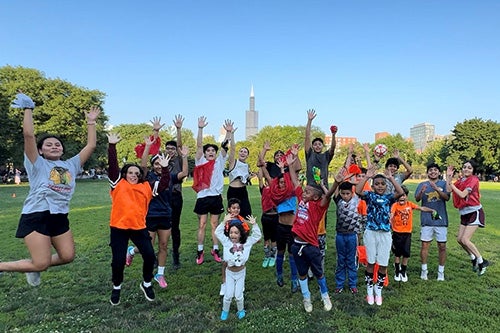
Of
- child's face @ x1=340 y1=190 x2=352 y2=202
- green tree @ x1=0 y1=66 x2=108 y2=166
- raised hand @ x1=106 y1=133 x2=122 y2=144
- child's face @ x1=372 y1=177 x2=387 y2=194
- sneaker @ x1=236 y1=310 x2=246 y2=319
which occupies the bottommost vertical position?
sneaker @ x1=236 y1=310 x2=246 y2=319

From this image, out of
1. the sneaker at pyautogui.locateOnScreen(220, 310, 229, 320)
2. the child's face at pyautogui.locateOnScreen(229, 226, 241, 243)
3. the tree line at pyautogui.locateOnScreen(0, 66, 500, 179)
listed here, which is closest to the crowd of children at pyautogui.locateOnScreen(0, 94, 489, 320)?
the child's face at pyautogui.locateOnScreen(229, 226, 241, 243)

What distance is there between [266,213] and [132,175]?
325 centimetres

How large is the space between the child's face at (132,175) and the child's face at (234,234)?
174 centimetres

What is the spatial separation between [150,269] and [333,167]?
72768 mm

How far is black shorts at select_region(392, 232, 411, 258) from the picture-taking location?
22.9 ft

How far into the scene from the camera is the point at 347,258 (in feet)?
20.4

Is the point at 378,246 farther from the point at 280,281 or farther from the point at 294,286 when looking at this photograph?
the point at 280,281

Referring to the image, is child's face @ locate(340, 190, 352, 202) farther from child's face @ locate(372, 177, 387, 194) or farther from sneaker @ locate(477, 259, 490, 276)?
sneaker @ locate(477, 259, 490, 276)

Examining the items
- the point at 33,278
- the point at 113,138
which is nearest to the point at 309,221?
the point at 113,138

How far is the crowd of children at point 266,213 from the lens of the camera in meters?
5.10

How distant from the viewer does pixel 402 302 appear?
18.7 feet

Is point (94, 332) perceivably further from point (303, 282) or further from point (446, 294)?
point (446, 294)

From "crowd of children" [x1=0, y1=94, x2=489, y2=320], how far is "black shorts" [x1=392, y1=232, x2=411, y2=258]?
0.02m

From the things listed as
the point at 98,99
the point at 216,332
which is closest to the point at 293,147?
the point at 216,332
